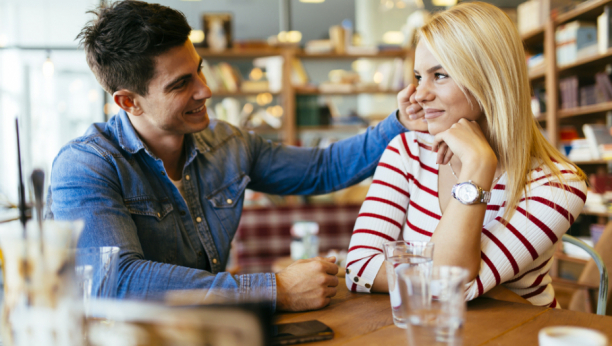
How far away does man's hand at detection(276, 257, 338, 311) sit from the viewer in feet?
3.03

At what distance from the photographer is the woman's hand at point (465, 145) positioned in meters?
1.05

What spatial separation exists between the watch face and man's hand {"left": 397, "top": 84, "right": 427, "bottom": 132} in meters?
0.39

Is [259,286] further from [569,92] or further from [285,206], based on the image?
[569,92]

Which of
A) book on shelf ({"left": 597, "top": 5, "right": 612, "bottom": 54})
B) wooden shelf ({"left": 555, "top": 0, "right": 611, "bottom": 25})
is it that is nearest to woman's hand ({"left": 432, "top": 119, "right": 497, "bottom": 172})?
book on shelf ({"left": 597, "top": 5, "right": 612, "bottom": 54})

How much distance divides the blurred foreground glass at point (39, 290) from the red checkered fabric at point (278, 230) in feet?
10.6

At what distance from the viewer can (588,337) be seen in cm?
52

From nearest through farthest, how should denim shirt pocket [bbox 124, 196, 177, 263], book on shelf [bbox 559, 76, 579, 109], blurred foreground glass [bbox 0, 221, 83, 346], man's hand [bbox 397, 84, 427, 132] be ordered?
1. blurred foreground glass [bbox 0, 221, 83, 346]
2. denim shirt pocket [bbox 124, 196, 177, 263]
3. man's hand [bbox 397, 84, 427, 132]
4. book on shelf [bbox 559, 76, 579, 109]

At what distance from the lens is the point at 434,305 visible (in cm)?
53

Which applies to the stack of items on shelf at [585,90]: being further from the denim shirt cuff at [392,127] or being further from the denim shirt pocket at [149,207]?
the denim shirt pocket at [149,207]

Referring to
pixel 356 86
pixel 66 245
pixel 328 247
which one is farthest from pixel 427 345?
pixel 356 86

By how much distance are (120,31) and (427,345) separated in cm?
122

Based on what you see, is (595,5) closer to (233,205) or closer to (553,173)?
(553,173)

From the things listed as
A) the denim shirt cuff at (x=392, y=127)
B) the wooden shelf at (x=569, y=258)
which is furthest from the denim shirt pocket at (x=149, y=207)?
the wooden shelf at (x=569, y=258)

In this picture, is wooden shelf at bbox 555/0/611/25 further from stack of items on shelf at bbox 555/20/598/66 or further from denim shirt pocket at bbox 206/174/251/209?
denim shirt pocket at bbox 206/174/251/209
